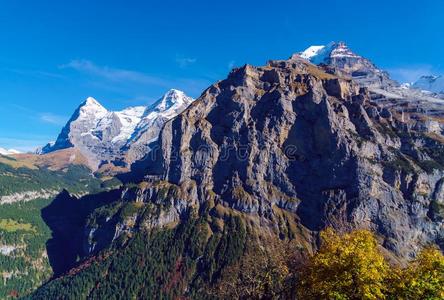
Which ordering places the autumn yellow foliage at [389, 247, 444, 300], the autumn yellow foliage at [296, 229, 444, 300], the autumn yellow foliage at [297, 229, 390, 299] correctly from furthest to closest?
the autumn yellow foliage at [297, 229, 390, 299]
the autumn yellow foliage at [296, 229, 444, 300]
the autumn yellow foliage at [389, 247, 444, 300]

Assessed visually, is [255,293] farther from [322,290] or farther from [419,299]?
[419,299]

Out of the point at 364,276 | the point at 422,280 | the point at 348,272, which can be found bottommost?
the point at 364,276

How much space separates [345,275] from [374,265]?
3414 millimetres

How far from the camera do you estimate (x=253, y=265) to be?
7956 centimetres

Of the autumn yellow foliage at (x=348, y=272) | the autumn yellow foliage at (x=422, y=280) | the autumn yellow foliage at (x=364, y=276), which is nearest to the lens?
the autumn yellow foliage at (x=422, y=280)

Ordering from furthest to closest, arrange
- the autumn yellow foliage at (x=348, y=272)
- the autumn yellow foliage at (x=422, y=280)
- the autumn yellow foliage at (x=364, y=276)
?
the autumn yellow foliage at (x=348, y=272)
the autumn yellow foliage at (x=364, y=276)
the autumn yellow foliage at (x=422, y=280)

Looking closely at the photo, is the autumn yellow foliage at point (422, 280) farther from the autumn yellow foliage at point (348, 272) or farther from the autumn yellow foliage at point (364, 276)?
the autumn yellow foliage at point (348, 272)

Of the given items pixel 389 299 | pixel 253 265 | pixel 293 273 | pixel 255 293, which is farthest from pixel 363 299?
pixel 253 265

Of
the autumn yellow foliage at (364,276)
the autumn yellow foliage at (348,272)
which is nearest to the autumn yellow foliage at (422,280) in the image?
the autumn yellow foliage at (364,276)

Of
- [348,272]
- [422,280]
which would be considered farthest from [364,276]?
[422,280]

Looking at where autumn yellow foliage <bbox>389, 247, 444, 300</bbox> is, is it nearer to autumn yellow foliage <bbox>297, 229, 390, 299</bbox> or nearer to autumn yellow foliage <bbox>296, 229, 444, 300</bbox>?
autumn yellow foliage <bbox>296, 229, 444, 300</bbox>

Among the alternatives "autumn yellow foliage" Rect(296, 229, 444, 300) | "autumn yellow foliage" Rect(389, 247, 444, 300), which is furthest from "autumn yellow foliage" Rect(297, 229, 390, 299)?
"autumn yellow foliage" Rect(389, 247, 444, 300)

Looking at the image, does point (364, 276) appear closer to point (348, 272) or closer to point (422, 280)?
point (348, 272)

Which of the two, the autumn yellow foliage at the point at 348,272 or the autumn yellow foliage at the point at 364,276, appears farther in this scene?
the autumn yellow foliage at the point at 348,272
